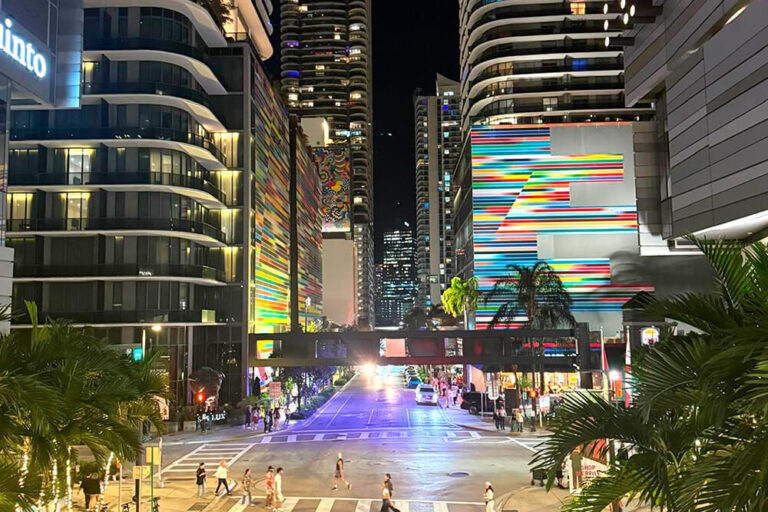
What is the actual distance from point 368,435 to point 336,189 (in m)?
122

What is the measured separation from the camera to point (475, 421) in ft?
164

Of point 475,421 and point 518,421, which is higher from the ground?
point 518,421

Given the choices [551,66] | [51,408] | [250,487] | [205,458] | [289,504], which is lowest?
[205,458]

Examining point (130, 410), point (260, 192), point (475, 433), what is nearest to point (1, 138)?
point (130, 410)

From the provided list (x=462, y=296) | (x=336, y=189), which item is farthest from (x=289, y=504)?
(x=336, y=189)

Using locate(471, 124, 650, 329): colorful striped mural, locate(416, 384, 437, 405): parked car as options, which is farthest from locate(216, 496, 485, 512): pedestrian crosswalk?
locate(471, 124, 650, 329): colorful striped mural

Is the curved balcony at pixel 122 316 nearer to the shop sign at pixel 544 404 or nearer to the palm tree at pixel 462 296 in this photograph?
the shop sign at pixel 544 404

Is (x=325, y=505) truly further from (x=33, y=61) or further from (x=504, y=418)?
(x=504, y=418)

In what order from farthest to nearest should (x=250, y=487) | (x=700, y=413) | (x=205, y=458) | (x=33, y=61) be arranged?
(x=205, y=458), (x=250, y=487), (x=33, y=61), (x=700, y=413)

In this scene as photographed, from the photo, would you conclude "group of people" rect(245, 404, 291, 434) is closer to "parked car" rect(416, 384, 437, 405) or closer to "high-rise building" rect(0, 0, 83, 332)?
"parked car" rect(416, 384, 437, 405)

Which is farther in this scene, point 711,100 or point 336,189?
point 336,189

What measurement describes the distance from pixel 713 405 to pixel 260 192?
62.0 m

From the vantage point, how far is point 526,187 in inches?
2869

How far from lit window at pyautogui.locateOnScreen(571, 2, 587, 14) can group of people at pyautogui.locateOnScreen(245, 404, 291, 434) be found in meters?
51.5
